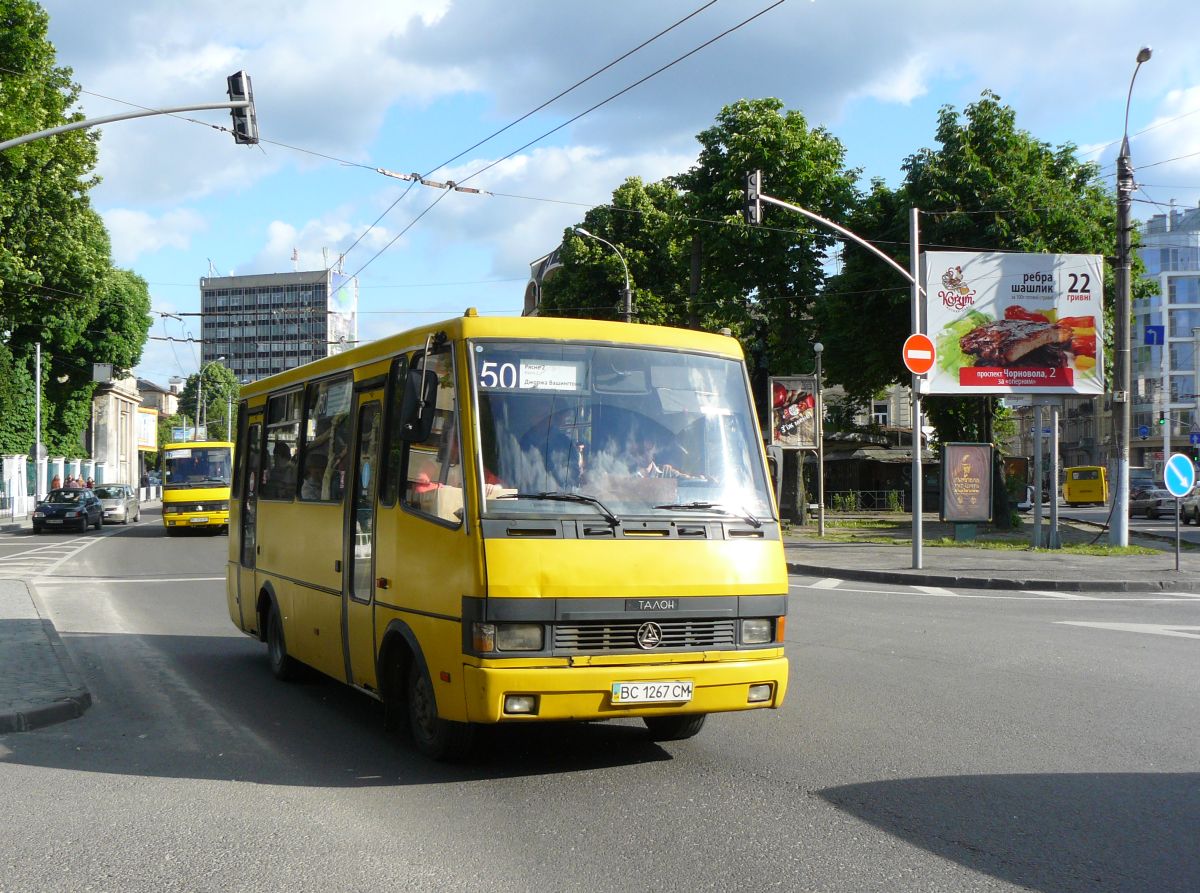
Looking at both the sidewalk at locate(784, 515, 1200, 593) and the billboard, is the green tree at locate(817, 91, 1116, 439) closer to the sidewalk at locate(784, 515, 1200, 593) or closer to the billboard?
the sidewalk at locate(784, 515, 1200, 593)

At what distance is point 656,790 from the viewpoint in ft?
20.7

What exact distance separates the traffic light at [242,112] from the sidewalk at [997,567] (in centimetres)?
1191

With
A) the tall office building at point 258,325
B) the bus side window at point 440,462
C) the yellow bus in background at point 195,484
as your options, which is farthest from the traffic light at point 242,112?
the tall office building at point 258,325

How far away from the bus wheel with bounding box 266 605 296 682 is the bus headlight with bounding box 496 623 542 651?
4186 millimetres

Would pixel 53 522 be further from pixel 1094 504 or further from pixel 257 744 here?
pixel 1094 504

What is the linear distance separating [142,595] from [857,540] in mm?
18339

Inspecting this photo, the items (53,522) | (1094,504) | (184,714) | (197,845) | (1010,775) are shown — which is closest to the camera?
(197,845)

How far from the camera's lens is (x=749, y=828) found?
5.56 metres

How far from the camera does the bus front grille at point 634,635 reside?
20.7 ft

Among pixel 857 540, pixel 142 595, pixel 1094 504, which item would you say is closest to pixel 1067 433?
pixel 1094 504

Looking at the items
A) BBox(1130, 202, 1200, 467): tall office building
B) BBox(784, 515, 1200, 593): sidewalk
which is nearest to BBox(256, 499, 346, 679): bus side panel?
BBox(784, 515, 1200, 593): sidewalk

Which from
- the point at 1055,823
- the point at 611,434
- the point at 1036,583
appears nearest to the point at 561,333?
the point at 611,434

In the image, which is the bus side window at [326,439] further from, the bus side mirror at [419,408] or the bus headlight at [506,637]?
the bus headlight at [506,637]

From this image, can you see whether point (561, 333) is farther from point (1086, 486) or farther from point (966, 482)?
point (1086, 486)
